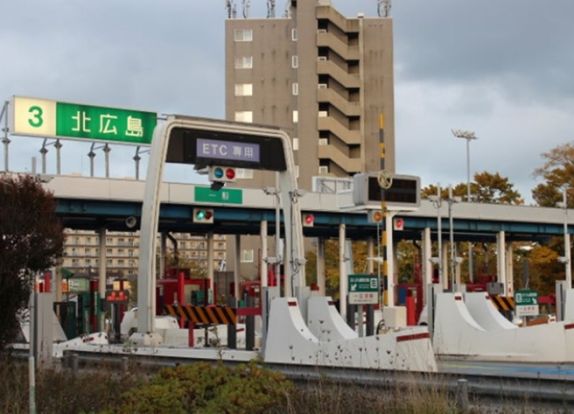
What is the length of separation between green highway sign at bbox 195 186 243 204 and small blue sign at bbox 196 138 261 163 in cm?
1937

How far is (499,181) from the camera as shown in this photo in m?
80.7

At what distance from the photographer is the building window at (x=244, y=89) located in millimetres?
98250

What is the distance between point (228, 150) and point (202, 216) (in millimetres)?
21121

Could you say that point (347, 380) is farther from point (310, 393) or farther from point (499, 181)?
point (499, 181)

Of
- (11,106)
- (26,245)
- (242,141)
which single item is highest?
(11,106)

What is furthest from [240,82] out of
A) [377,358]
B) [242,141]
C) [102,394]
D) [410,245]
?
[102,394]

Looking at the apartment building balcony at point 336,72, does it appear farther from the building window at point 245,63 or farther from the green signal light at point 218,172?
the green signal light at point 218,172

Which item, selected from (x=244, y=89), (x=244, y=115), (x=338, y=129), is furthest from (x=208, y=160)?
(x=244, y=89)

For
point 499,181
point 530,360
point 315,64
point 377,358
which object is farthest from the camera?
point 315,64

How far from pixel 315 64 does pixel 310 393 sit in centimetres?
8651

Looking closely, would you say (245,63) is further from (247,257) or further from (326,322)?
(326,322)

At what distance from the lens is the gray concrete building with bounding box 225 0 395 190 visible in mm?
96062

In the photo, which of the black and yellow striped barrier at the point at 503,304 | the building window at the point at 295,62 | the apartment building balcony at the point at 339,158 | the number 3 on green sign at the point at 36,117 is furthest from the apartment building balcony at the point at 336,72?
the black and yellow striped barrier at the point at 503,304

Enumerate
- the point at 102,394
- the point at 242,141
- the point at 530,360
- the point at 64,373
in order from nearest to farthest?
the point at 102,394 → the point at 64,373 → the point at 530,360 → the point at 242,141
